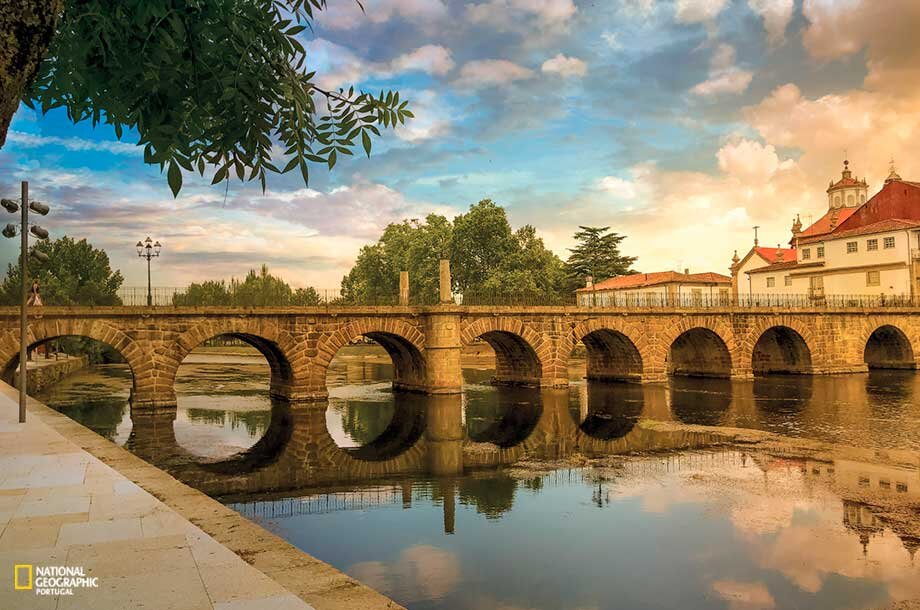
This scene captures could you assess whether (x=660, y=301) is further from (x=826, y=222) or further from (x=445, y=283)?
(x=826, y=222)

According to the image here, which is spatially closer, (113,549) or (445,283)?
(113,549)

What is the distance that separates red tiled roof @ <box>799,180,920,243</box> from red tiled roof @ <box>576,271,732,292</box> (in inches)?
557

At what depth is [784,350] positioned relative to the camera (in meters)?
43.2

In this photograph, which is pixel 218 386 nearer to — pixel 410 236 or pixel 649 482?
pixel 649 482

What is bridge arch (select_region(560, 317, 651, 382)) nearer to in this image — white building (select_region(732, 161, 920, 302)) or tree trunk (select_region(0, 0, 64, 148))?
white building (select_region(732, 161, 920, 302))

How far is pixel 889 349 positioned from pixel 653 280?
2447 cm

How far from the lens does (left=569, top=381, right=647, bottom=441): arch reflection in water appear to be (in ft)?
76.3

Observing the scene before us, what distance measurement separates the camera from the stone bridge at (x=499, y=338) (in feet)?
84.1

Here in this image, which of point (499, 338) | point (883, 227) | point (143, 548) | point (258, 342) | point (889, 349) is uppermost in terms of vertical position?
point (883, 227)

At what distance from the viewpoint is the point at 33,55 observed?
2.91 m

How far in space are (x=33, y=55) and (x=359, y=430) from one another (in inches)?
839

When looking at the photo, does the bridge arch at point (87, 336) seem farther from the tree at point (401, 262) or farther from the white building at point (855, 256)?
the white building at point (855, 256)

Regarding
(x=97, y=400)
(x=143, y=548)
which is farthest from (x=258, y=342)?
(x=143, y=548)

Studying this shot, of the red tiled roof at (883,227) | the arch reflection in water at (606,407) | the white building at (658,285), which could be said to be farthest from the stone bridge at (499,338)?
the white building at (658,285)
